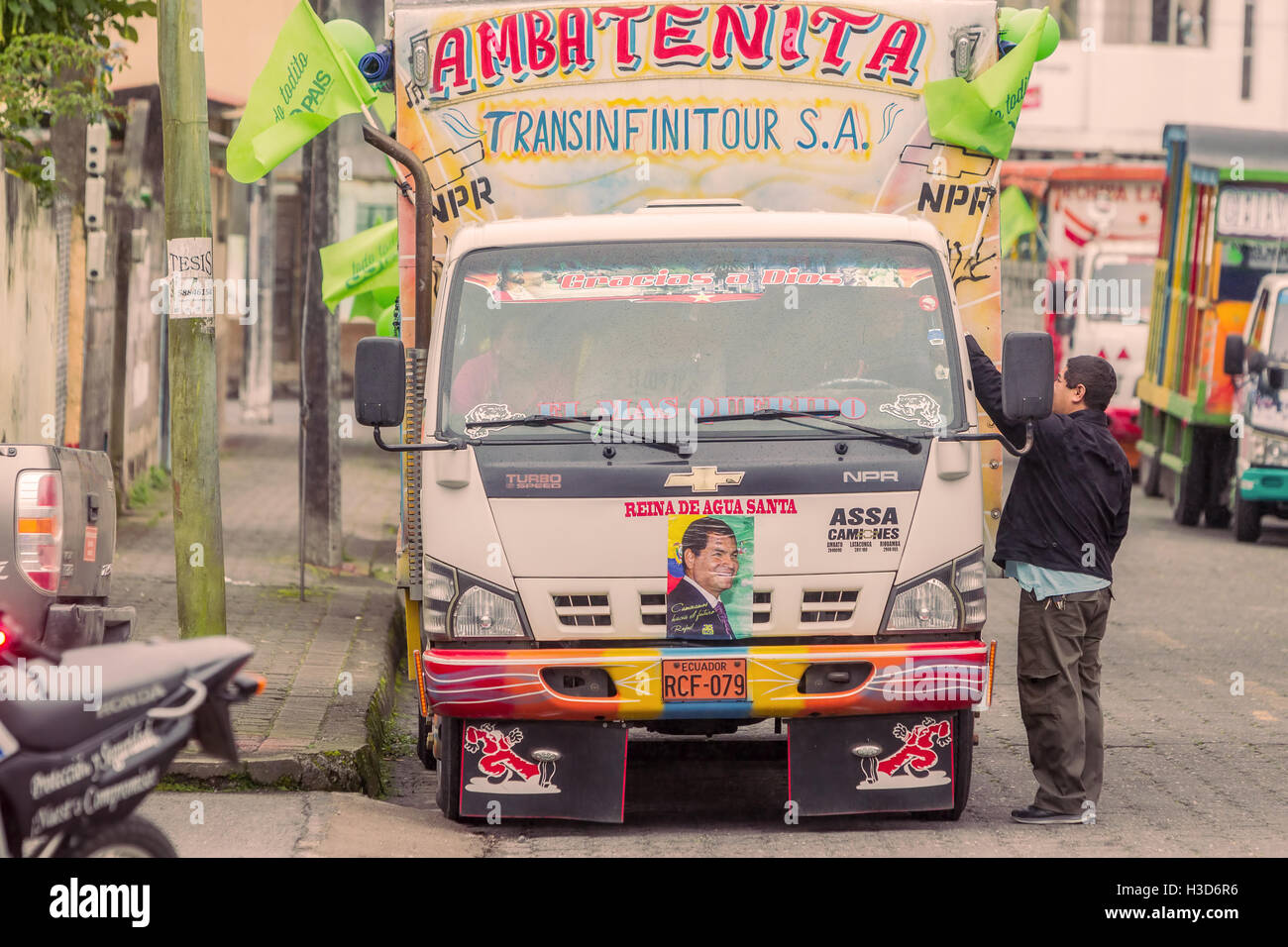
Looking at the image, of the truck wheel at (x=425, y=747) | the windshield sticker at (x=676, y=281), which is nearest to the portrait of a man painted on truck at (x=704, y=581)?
the windshield sticker at (x=676, y=281)

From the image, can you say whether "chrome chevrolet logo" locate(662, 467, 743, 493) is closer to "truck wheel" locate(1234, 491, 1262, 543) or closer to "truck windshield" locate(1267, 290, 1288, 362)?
"truck windshield" locate(1267, 290, 1288, 362)

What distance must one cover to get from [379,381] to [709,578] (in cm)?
136

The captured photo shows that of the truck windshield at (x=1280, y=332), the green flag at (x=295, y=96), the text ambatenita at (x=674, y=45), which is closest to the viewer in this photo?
the text ambatenita at (x=674, y=45)

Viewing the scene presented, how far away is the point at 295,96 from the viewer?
9.23m

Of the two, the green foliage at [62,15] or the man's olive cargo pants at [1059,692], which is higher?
the green foliage at [62,15]

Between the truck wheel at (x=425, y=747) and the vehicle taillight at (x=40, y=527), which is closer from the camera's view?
the vehicle taillight at (x=40, y=527)

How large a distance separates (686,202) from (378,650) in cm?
421

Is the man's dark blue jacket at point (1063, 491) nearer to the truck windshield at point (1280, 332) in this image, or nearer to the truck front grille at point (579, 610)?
the truck front grille at point (579, 610)

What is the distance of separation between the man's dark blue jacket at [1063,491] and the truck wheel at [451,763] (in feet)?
7.01

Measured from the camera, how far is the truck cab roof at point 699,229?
24.9 ft

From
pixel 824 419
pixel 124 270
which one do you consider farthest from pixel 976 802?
pixel 124 270

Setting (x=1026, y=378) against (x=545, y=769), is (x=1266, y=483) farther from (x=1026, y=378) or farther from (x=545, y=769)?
(x=545, y=769)

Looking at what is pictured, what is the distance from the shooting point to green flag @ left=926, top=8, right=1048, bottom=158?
818cm
